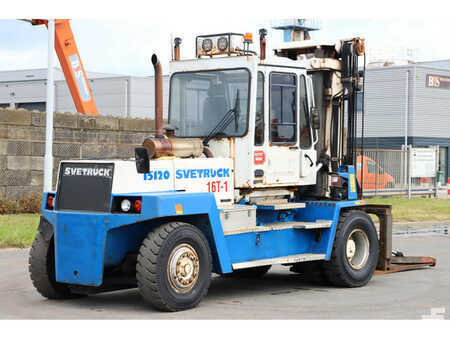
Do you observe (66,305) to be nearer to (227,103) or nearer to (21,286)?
(21,286)

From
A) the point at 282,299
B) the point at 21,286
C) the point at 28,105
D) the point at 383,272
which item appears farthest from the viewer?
the point at 28,105

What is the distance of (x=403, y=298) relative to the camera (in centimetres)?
1112

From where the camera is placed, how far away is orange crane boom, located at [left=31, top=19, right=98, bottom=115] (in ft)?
86.6

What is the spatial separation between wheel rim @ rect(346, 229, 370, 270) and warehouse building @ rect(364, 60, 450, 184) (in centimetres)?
3612

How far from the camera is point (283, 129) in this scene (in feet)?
39.1

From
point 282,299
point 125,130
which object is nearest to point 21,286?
point 282,299

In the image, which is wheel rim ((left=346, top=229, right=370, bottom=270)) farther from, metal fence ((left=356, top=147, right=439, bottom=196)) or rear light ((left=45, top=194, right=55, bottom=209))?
metal fence ((left=356, top=147, right=439, bottom=196))

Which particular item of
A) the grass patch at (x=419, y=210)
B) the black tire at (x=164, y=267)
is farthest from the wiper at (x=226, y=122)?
the grass patch at (x=419, y=210)

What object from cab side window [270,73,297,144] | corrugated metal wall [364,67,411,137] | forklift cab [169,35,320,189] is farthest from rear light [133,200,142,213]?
corrugated metal wall [364,67,411,137]

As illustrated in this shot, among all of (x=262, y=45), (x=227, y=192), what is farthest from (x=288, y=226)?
(x=262, y=45)

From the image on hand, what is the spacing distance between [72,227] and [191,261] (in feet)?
4.80

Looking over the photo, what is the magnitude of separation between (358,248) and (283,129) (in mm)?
2267

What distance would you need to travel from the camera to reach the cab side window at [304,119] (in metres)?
12.2

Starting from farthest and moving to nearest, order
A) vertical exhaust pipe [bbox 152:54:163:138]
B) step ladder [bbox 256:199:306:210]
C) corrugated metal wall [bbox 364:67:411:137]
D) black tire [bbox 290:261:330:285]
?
corrugated metal wall [bbox 364:67:411:137]
black tire [bbox 290:261:330:285]
step ladder [bbox 256:199:306:210]
vertical exhaust pipe [bbox 152:54:163:138]
